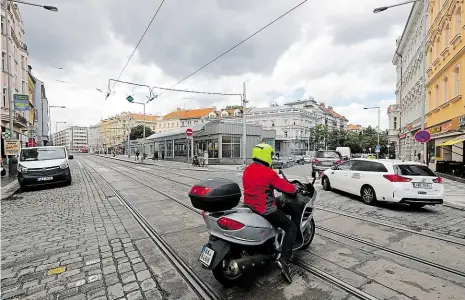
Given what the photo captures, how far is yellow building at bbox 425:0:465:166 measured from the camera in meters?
16.3

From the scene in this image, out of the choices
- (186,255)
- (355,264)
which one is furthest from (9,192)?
(355,264)

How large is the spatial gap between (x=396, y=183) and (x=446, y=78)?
16.4m

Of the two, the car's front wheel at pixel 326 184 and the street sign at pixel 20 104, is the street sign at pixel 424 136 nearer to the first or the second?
the car's front wheel at pixel 326 184

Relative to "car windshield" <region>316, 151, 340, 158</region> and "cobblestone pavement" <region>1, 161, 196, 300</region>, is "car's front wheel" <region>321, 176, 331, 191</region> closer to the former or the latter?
"car windshield" <region>316, 151, 340, 158</region>

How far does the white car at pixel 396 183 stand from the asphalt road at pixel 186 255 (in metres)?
0.45

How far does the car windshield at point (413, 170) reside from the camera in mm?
7909

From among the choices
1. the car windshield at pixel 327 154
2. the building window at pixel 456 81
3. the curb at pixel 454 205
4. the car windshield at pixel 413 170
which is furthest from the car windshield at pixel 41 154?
the building window at pixel 456 81

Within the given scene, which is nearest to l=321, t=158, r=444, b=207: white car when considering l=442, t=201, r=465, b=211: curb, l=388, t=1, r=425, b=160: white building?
l=442, t=201, r=465, b=211: curb

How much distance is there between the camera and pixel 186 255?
4426mm

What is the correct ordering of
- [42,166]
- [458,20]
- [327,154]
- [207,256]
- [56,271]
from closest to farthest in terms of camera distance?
[207,256], [56,271], [42,166], [458,20], [327,154]

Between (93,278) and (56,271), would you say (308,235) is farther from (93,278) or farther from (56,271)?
(56,271)

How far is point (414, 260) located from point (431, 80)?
77.7 ft

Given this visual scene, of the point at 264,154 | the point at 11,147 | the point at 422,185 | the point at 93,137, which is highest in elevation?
the point at 93,137

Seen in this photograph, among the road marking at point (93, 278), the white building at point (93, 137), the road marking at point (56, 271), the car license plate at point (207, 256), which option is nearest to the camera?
the car license plate at point (207, 256)
